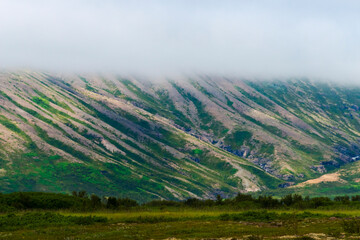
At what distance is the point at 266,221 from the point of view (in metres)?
92.4

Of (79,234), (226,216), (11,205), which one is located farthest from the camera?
(11,205)

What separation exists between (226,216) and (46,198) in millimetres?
79451

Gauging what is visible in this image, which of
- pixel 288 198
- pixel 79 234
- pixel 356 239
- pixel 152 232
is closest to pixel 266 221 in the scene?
pixel 152 232

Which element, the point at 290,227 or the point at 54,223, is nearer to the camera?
the point at 290,227

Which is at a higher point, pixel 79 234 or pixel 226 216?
pixel 226 216

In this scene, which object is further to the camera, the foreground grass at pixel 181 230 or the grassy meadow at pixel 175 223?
the grassy meadow at pixel 175 223

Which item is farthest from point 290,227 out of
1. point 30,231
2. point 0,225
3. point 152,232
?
point 0,225

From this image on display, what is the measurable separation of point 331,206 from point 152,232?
8362cm

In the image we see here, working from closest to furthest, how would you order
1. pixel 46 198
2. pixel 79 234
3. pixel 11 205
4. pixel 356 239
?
pixel 356 239, pixel 79 234, pixel 11 205, pixel 46 198

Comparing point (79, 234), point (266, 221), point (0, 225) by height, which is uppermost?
point (266, 221)

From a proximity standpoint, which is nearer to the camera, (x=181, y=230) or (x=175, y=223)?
(x=181, y=230)

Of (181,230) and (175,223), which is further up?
(181,230)

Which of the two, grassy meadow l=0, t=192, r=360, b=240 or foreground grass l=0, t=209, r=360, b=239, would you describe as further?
grassy meadow l=0, t=192, r=360, b=240

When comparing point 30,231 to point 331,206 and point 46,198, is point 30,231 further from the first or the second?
point 331,206
